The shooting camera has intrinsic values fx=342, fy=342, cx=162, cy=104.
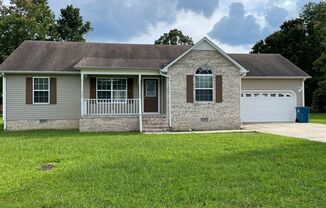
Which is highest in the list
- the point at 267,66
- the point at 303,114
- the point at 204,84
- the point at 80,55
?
the point at 80,55

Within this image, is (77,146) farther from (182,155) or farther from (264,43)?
(264,43)

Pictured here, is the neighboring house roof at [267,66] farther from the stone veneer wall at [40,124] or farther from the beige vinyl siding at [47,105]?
the stone veneer wall at [40,124]

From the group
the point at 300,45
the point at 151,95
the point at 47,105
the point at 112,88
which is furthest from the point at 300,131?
the point at 300,45

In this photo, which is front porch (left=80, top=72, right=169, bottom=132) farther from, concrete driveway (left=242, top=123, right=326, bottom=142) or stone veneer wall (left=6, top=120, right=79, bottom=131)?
concrete driveway (left=242, top=123, right=326, bottom=142)

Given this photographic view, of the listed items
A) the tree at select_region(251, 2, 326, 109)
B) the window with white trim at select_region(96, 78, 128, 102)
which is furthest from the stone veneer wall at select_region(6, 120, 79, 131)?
the tree at select_region(251, 2, 326, 109)

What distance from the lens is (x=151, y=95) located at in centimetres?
2002

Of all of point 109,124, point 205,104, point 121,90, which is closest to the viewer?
point 109,124

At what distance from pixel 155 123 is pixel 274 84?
9.66 metres

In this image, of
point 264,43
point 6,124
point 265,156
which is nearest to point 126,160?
point 265,156

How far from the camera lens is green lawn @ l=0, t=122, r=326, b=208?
17.9 feet

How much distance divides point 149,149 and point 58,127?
10.1 meters

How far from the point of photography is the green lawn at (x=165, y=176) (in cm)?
546

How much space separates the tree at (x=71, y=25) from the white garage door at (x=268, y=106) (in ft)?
99.1

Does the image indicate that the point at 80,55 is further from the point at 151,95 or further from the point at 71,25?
the point at 71,25
